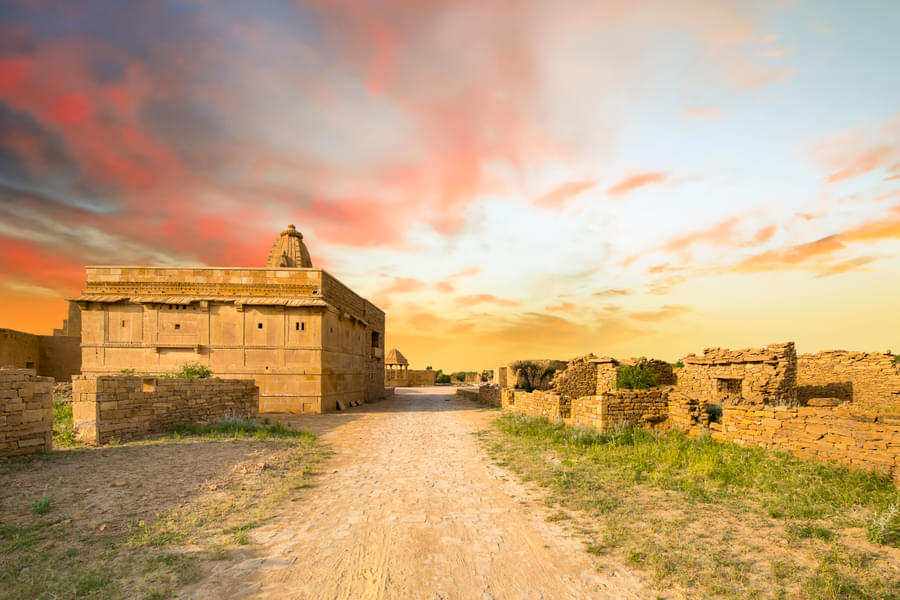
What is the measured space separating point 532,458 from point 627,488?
8.86 feet

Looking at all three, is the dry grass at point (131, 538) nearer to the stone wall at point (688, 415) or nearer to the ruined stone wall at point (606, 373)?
the stone wall at point (688, 415)

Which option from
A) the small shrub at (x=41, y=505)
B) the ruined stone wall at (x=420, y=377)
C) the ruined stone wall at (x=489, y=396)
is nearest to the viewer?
the small shrub at (x=41, y=505)

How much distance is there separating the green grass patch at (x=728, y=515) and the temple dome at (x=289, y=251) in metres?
19.7

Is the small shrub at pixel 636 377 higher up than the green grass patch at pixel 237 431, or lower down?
higher up

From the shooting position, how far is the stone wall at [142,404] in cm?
954

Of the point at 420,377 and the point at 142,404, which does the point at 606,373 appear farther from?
the point at 420,377

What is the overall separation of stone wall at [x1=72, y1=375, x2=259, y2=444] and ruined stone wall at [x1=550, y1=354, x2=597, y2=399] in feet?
42.6

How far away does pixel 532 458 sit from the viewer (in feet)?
29.4

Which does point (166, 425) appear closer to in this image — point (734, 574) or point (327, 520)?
point (327, 520)

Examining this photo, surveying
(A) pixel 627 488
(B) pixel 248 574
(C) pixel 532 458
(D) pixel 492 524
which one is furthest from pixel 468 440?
(B) pixel 248 574

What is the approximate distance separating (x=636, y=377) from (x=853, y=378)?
8041 millimetres

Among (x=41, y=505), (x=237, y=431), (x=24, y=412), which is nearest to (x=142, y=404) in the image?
(x=237, y=431)

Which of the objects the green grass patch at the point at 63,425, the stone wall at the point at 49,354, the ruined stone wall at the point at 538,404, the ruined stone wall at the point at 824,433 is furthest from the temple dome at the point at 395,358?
the ruined stone wall at the point at 824,433

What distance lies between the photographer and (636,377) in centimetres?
1648
